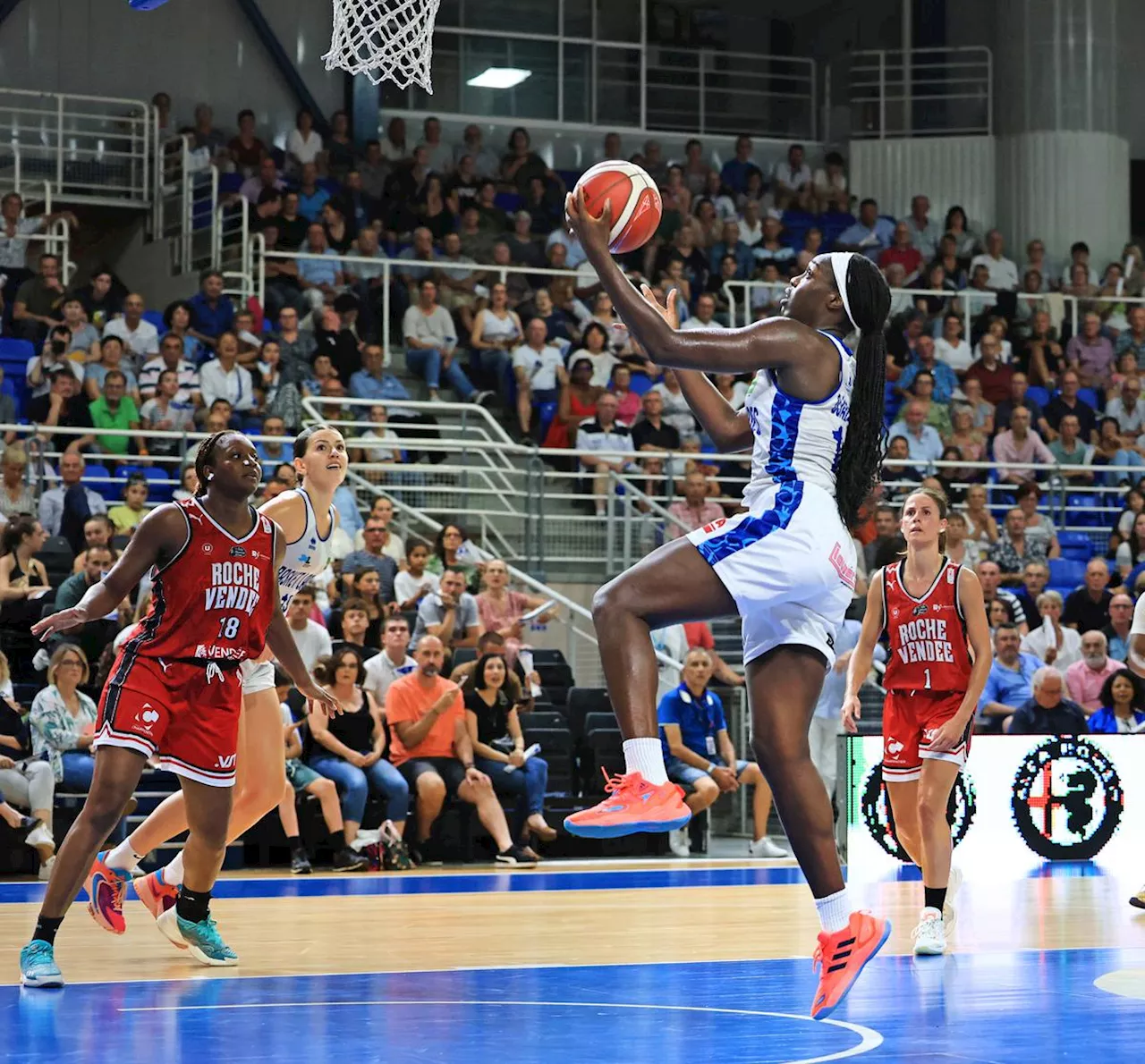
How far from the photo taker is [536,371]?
16.0 meters

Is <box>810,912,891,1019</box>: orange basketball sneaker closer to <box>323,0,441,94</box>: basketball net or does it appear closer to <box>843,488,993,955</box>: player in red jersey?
<box>843,488,993,955</box>: player in red jersey

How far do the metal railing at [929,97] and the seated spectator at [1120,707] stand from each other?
10503 millimetres

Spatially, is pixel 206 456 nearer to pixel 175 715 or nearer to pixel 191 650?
pixel 191 650

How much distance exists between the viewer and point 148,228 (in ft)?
60.8

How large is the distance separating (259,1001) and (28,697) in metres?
5.99

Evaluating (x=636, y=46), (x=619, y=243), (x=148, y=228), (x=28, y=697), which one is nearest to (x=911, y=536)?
(x=619, y=243)

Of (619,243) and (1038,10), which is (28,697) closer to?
(619,243)

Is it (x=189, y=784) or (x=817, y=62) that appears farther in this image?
(x=817, y=62)

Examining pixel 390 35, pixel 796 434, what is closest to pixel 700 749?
pixel 390 35

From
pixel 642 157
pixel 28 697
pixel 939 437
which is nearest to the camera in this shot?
pixel 28 697

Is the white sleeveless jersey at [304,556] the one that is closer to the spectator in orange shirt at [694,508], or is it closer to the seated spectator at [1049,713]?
the seated spectator at [1049,713]

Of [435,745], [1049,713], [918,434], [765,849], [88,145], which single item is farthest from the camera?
[88,145]

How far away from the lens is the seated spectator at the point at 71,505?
1244cm

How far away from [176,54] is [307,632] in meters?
10.3
